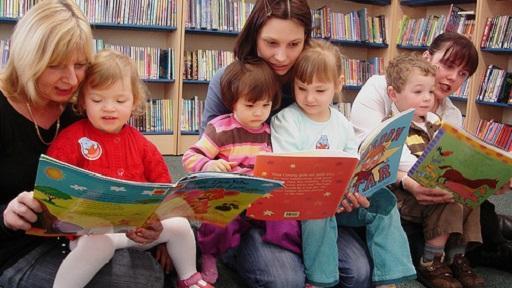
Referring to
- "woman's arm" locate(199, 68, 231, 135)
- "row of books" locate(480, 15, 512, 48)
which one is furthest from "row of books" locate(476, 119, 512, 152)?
"woman's arm" locate(199, 68, 231, 135)

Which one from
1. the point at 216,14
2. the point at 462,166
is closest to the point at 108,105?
the point at 462,166

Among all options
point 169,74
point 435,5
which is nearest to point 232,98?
point 169,74

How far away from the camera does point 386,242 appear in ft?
4.95

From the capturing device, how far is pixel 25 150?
1219 mm

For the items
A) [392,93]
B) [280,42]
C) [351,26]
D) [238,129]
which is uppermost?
[351,26]

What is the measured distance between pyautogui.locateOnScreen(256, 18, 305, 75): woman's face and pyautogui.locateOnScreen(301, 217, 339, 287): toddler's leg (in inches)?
18.8

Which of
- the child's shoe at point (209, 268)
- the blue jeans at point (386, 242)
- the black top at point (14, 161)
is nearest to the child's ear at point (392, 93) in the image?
the blue jeans at point (386, 242)

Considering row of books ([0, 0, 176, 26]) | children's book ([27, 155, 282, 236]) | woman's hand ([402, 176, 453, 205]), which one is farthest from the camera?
row of books ([0, 0, 176, 26])

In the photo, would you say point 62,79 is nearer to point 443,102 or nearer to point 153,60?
point 443,102

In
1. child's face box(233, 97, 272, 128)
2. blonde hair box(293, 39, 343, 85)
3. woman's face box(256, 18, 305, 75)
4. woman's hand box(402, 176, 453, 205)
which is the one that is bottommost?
woman's hand box(402, 176, 453, 205)

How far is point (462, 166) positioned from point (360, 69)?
10.1ft

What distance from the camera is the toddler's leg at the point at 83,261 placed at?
1.17 meters

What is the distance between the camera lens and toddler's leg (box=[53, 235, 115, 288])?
1.17 metres

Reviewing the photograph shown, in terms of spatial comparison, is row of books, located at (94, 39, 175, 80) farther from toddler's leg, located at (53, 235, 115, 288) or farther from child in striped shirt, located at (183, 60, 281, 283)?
toddler's leg, located at (53, 235, 115, 288)
